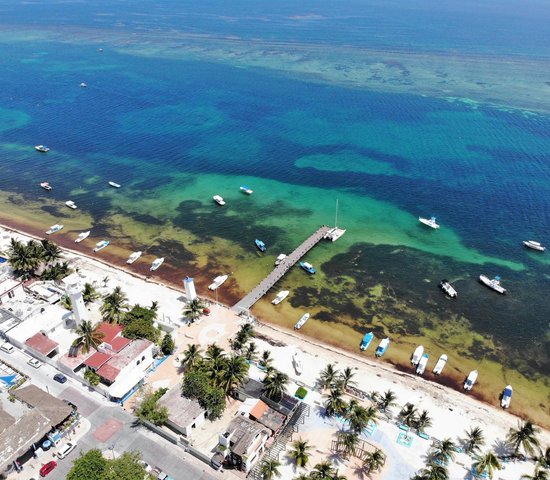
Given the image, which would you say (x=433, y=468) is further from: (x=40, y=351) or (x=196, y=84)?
(x=196, y=84)

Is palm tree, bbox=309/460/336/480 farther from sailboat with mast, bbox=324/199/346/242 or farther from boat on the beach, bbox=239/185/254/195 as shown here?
boat on the beach, bbox=239/185/254/195

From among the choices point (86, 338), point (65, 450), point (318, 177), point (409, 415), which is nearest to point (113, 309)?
point (86, 338)

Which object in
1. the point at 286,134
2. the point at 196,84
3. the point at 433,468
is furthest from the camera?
the point at 196,84

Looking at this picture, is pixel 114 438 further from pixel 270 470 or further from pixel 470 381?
pixel 470 381

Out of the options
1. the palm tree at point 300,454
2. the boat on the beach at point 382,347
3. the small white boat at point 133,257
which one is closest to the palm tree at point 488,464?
the palm tree at point 300,454

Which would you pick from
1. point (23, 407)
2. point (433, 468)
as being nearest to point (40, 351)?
point (23, 407)

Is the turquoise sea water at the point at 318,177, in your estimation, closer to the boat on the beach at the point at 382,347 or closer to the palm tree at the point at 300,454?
the boat on the beach at the point at 382,347

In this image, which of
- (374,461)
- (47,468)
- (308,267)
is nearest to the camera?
(47,468)
